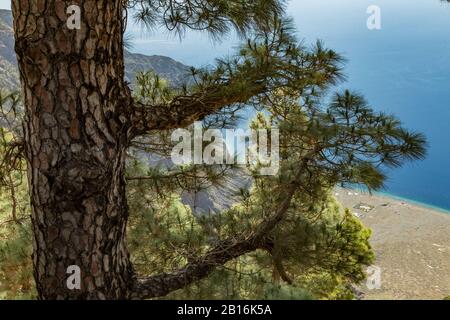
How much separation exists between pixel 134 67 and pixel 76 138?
1.00 m

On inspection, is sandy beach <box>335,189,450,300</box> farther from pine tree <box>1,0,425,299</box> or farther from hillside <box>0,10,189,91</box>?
pine tree <box>1,0,425,299</box>

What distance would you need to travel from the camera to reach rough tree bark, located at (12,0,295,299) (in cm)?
118

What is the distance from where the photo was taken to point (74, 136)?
1.23 meters

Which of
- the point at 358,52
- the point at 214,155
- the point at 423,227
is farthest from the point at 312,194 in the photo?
the point at 358,52

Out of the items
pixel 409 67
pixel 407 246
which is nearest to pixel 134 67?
pixel 407 246

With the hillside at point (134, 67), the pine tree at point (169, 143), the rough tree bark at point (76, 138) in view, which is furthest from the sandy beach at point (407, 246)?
the rough tree bark at point (76, 138)

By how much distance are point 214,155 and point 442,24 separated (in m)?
39.2

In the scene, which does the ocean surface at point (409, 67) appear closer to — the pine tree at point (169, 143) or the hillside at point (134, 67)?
the hillside at point (134, 67)

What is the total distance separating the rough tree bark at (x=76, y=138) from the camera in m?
1.18

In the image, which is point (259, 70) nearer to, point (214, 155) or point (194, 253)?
point (214, 155)

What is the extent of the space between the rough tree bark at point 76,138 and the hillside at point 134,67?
14.3 inches

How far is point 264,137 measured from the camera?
2.02m

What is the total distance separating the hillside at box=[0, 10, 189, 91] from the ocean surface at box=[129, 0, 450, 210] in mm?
14570

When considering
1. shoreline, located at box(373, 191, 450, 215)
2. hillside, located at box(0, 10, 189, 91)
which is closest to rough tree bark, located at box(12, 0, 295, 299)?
hillside, located at box(0, 10, 189, 91)
